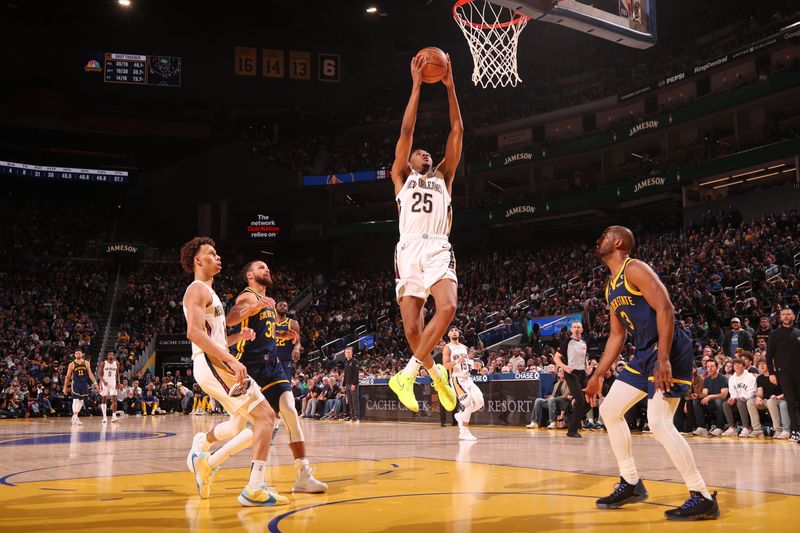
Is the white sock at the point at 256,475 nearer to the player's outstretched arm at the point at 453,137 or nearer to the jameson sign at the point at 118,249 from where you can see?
the player's outstretched arm at the point at 453,137

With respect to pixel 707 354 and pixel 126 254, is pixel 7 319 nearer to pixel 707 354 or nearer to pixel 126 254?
pixel 126 254

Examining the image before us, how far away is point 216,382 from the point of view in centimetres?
617

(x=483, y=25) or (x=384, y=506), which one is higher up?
(x=483, y=25)

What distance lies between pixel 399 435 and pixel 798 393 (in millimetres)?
7239

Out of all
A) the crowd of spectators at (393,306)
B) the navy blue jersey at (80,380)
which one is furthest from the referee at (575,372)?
the navy blue jersey at (80,380)

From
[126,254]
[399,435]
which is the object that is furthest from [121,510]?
[126,254]

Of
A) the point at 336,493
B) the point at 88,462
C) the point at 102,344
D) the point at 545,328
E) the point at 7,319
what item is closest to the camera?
the point at 336,493

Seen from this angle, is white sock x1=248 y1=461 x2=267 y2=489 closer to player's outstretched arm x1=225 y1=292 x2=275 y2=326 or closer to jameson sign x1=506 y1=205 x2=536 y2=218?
player's outstretched arm x1=225 y1=292 x2=275 y2=326

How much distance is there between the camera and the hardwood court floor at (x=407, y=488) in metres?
4.94

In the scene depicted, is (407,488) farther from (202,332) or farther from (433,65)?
(433,65)

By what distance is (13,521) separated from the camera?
16.7 ft

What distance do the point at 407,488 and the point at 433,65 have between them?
147 inches

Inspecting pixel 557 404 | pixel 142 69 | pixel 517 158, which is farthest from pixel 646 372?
pixel 142 69

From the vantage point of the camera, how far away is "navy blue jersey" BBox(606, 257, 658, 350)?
5.60m
